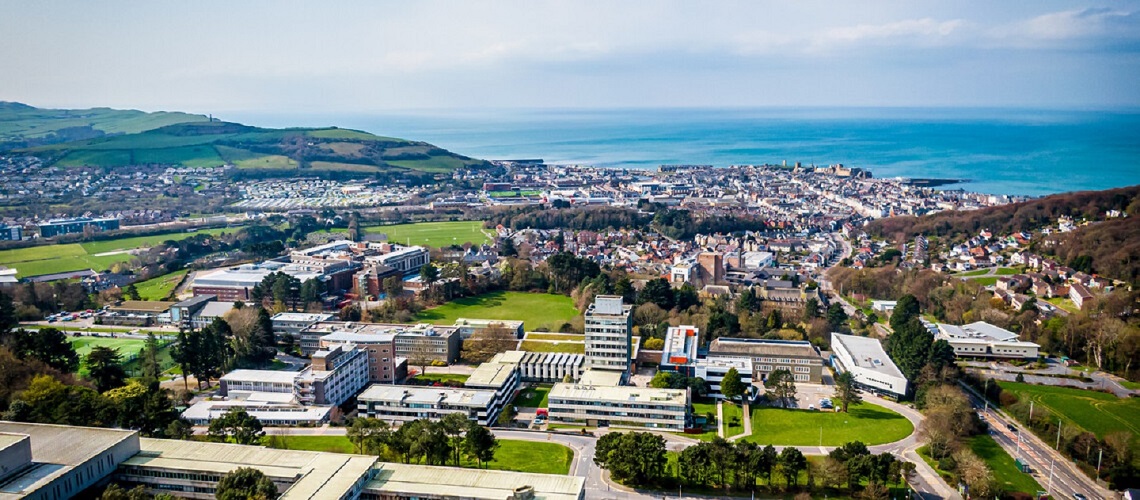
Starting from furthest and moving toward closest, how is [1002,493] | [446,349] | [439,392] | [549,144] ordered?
[549,144]
[446,349]
[439,392]
[1002,493]

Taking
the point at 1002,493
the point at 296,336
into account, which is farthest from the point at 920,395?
the point at 296,336

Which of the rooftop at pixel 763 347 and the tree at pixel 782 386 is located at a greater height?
the rooftop at pixel 763 347

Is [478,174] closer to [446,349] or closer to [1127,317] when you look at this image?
[446,349]

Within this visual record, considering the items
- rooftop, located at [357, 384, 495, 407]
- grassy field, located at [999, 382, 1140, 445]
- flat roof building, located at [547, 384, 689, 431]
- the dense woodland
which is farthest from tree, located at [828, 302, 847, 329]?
the dense woodland

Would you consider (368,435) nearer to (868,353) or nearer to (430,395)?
(430,395)

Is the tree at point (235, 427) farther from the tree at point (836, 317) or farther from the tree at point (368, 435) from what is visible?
the tree at point (836, 317)

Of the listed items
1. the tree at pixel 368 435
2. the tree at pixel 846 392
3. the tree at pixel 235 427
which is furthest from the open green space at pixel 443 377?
the tree at pixel 846 392

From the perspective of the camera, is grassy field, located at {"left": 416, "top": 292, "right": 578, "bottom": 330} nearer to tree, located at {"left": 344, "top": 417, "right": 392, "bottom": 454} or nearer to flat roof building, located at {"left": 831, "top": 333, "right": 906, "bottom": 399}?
flat roof building, located at {"left": 831, "top": 333, "right": 906, "bottom": 399}
